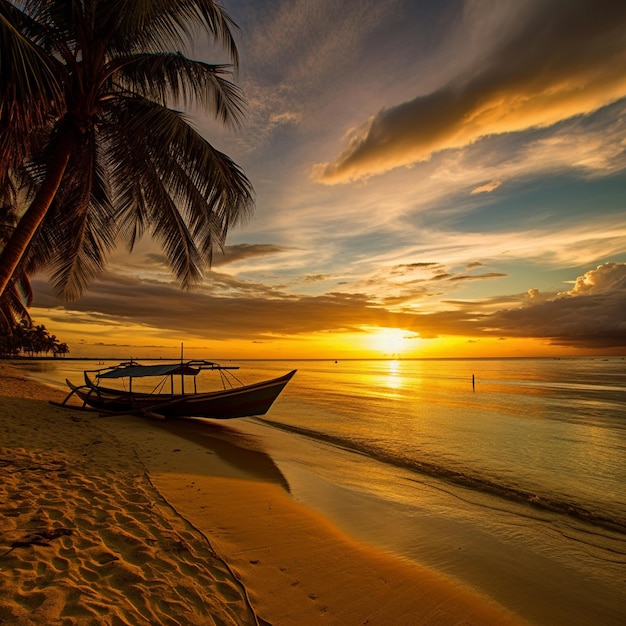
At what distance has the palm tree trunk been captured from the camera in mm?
6312

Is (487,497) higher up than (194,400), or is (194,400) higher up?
(194,400)

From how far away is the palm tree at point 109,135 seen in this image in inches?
264

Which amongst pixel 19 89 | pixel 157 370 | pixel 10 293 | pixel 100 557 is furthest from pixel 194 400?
pixel 10 293

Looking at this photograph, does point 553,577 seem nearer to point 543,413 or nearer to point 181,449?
point 181,449

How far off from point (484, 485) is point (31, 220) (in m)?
11.6

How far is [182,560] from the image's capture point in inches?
159

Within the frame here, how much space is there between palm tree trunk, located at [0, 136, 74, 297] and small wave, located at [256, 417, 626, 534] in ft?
34.3

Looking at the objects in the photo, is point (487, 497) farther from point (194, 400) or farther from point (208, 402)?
point (194, 400)

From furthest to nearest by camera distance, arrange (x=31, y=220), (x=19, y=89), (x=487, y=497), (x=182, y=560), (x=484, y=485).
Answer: (x=484, y=485) < (x=487, y=497) < (x=31, y=220) < (x=19, y=89) < (x=182, y=560)

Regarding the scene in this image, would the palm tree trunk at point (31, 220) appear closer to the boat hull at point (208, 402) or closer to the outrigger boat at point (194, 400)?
the outrigger boat at point (194, 400)

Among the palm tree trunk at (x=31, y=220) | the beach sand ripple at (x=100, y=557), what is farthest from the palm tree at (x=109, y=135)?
the beach sand ripple at (x=100, y=557)

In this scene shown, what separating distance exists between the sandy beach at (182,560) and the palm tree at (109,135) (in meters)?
4.12

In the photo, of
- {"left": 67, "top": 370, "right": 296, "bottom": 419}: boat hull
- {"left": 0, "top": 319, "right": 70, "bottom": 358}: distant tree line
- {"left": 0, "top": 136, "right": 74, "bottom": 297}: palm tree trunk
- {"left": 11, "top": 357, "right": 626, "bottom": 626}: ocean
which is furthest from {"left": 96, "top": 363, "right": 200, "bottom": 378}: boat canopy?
{"left": 0, "top": 319, "right": 70, "bottom": 358}: distant tree line

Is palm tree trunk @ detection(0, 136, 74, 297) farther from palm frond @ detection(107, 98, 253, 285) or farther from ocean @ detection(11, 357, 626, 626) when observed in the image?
ocean @ detection(11, 357, 626, 626)
